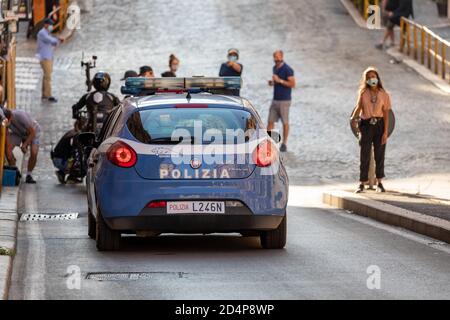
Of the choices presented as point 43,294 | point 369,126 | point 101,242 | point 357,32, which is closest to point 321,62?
point 357,32

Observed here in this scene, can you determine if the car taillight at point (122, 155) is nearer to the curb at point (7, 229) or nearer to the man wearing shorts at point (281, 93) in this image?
the curb at point (7, 229)

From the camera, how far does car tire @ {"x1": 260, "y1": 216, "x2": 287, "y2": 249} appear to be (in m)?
14.7

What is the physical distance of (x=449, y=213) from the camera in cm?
1795

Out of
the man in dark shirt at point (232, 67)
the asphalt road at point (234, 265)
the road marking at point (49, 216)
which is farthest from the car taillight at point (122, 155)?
the man in dark shirt at point (232, 67)

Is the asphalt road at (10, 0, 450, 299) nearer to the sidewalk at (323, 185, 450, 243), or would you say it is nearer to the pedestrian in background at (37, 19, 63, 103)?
the sidewalk at (323, 185, 450, 243)

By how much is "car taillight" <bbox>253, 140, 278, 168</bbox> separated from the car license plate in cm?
50

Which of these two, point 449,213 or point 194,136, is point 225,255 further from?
point 449,213

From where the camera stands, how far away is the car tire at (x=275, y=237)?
579 inches

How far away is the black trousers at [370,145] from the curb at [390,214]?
19.0 inches

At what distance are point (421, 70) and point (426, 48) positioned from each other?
1.50 meters

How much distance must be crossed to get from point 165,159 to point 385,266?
7.24ft

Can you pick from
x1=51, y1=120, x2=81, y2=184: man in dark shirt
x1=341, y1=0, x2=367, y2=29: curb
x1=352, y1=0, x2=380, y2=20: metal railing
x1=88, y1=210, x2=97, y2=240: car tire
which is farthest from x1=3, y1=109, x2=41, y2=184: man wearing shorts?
x1=352, y1=0, x2=380, y2=20: metal railing

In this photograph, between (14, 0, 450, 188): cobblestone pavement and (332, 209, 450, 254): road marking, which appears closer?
(332, 209, 450, 254): road marking

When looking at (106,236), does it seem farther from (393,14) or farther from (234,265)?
(393,14)
